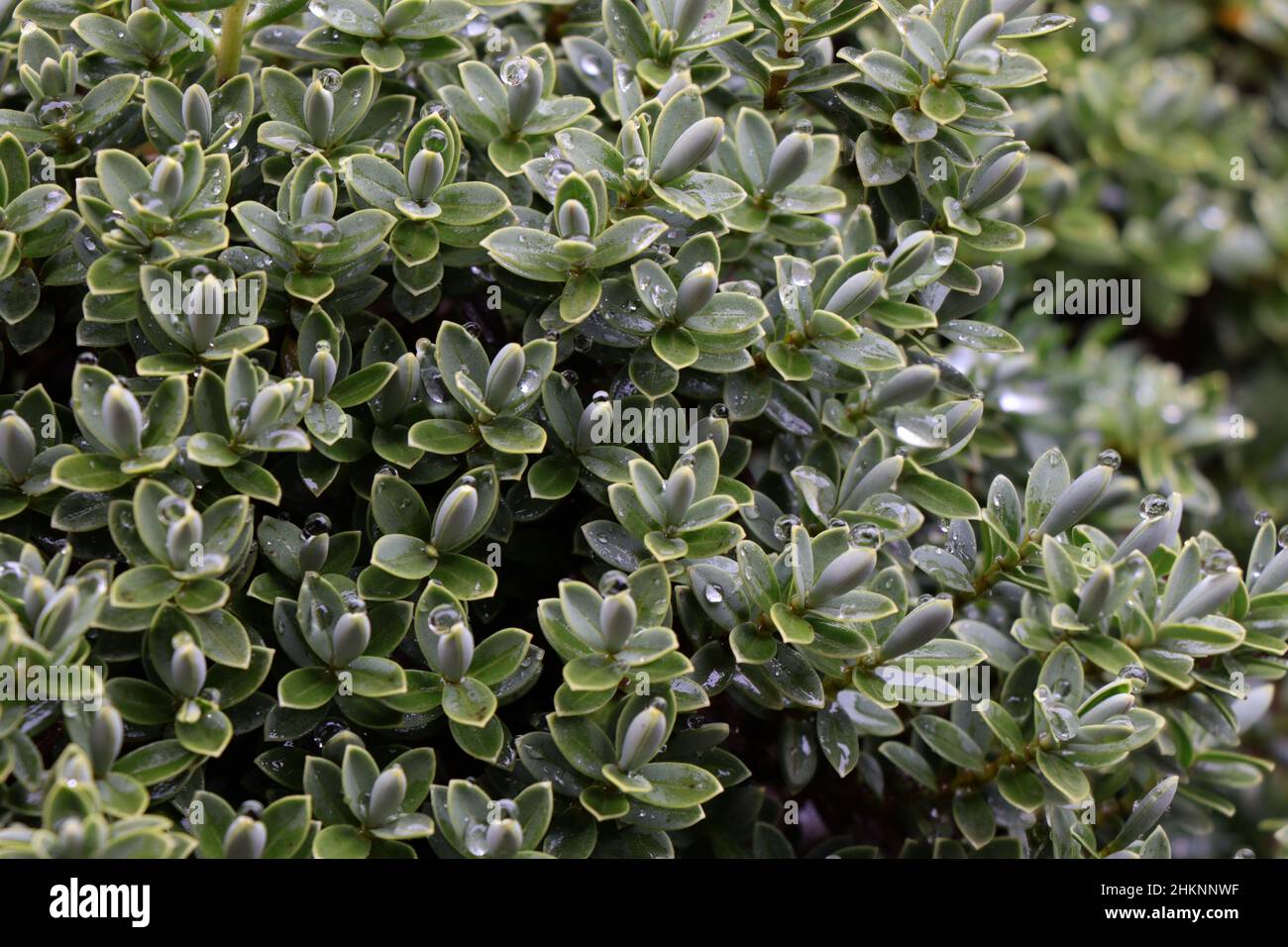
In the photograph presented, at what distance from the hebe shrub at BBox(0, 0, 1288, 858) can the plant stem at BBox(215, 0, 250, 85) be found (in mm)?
38

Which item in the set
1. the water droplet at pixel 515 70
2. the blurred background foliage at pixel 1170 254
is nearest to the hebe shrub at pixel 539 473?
the water droplet at pixel 515 70

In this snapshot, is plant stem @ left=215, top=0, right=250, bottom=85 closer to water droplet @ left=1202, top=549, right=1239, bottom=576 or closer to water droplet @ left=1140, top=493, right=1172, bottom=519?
water droplet @ left=1140, top=493, right=1172, bottom=519

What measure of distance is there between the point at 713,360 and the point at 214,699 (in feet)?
2.60

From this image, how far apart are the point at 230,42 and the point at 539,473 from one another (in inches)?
31.4

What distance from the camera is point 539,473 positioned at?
167 centimetres

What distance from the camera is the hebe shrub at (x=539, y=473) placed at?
1.49 m

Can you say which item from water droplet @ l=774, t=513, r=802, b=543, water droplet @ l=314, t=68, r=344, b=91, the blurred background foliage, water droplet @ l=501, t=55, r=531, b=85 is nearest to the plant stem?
water droplet @ l=314, t=68, r=344, b=91

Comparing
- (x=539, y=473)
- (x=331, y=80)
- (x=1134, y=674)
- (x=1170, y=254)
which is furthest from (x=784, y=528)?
(x=1170, y=254)

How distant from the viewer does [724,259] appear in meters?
1.86
